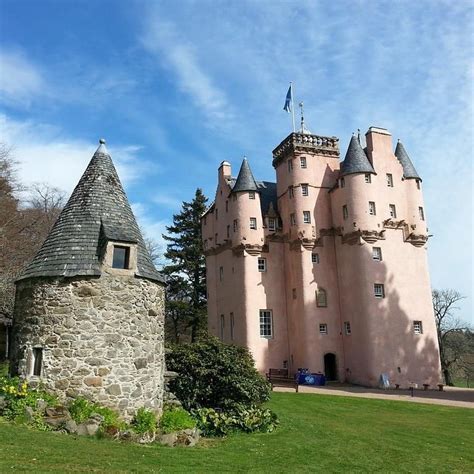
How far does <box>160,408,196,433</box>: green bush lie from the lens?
1296 centimetres

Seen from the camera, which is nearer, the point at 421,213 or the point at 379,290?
the point at 379,290

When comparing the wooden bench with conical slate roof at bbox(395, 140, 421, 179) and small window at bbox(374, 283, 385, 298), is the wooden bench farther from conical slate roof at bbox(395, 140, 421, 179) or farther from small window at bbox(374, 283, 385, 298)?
conical slate roof at bbox(395, 140, 421, 179)

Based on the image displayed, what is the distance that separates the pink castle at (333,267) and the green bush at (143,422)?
2129cm

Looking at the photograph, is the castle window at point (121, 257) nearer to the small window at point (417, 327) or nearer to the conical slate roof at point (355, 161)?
the conical slate roof at point (355, 161)

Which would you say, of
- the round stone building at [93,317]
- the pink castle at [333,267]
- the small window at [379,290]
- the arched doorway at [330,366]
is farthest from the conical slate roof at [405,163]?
the round stone building at [93,317]

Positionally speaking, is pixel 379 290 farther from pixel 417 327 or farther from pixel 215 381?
pixel 215 381

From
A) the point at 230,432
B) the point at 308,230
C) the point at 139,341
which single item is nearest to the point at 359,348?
the point at 308,230

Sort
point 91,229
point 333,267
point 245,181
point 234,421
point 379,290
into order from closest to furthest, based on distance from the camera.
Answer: point 91,229 → point 234,421 → point 379,290 → point 333,267 → point 245,181

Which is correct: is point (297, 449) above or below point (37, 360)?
below

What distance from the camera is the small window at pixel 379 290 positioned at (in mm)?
32188

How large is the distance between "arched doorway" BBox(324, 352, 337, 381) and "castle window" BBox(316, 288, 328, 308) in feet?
11.3

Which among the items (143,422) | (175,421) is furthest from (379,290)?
(143,422)

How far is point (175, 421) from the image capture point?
13227 mm

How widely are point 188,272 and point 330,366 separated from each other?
17476 millimetres
